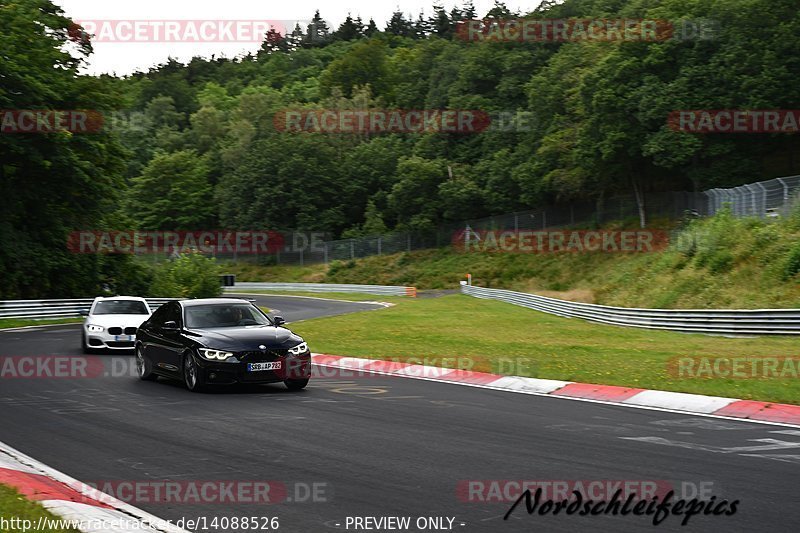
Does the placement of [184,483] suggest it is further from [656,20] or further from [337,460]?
[656,20]

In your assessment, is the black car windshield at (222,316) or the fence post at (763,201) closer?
the black car windshield at (222,316)

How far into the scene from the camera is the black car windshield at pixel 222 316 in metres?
16.0

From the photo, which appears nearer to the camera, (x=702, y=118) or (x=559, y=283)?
(x=702, y=118)

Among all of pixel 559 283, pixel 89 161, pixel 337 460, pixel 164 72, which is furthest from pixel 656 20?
pixel 164 72

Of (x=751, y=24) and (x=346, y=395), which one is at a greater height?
(x=751, y=24)

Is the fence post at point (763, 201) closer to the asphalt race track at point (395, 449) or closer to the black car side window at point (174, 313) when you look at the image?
the asphalt race track at point (395, 449)

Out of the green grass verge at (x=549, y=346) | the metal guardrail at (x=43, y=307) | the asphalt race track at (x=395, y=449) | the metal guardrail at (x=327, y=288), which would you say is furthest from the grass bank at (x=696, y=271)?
the metal guardrail at (x=43, y=307)

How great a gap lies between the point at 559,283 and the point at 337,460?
5735cm

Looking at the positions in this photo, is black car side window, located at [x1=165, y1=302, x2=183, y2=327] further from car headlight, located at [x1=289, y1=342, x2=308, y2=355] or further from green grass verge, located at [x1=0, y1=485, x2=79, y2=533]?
green grass verge, located at [x1=0, y1=485, x2=79, y2=533]

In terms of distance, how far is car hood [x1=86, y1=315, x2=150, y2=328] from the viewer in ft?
80.0

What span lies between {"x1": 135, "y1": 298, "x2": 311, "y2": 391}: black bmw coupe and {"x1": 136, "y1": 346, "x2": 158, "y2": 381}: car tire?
0.04 m

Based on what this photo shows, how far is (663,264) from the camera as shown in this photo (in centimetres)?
4197

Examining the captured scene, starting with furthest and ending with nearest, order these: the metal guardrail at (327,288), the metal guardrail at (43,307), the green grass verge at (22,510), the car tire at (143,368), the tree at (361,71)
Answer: the tree at (361,71)
the metal guardrail at (327,288)
the metal guardrail at (43,307)
the car tire at (143,368)
the green grass verge at (22,510)

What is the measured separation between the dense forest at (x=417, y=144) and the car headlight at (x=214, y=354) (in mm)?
31828
